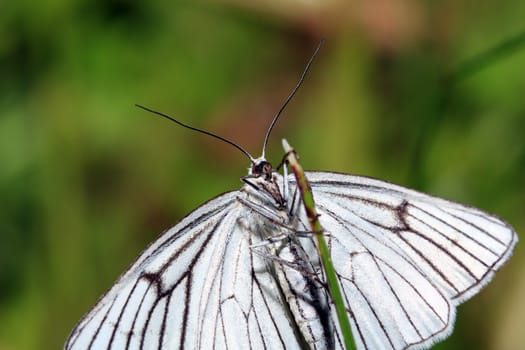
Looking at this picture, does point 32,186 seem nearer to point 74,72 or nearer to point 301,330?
point 74,72

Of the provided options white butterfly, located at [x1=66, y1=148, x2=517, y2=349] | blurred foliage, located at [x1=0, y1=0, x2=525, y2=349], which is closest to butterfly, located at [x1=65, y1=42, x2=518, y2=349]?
white butterfly, located at [x1=66, y1=148, x2=517, y2=349]

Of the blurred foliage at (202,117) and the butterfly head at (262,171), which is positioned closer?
the butterfly head at (262,171)

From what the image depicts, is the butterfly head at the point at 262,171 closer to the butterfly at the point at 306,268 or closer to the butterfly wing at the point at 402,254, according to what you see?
the butterfly at the point at 306,268

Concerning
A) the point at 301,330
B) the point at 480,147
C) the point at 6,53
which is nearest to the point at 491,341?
the point at 480,147

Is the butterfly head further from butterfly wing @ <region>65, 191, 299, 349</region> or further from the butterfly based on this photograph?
butterfly wing @ <region>65, 191, 299, 349</region>

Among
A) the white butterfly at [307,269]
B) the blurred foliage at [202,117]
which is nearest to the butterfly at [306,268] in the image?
the white butterfly at [307,269]
